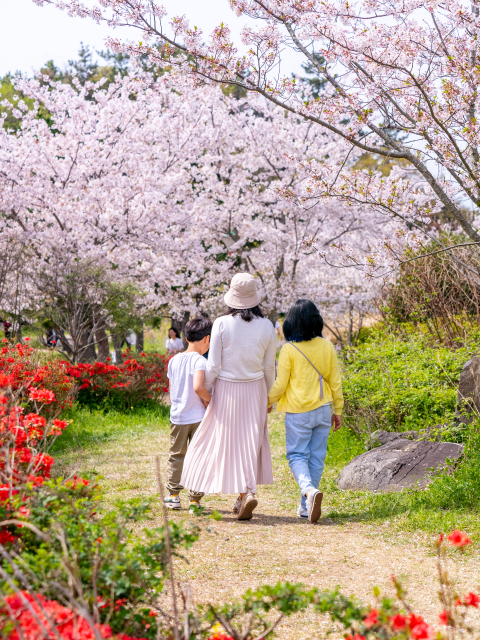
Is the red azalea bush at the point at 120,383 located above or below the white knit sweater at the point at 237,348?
below

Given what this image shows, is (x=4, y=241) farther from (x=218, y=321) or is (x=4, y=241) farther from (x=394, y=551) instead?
(x=394, y=551)

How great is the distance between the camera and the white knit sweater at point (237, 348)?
428 centimetres

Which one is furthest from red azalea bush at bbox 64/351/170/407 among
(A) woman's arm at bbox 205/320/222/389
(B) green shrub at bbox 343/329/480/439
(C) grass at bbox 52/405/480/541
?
(A) woman's arm at bbox 205/320/222/389

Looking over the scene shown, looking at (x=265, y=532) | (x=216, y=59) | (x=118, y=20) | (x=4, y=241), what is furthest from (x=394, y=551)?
(x=4, y=241)

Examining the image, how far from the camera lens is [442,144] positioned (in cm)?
502

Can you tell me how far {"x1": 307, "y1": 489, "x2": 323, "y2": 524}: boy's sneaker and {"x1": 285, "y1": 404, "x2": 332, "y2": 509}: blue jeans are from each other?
0.16 metres

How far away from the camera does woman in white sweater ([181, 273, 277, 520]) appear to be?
14.0 ft

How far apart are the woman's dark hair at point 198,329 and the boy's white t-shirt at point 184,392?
4.7 inches

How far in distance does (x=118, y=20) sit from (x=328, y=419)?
12.5ft

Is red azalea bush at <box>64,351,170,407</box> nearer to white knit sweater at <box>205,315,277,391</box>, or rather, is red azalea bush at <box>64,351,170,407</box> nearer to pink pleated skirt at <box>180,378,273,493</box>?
pink pleated skirt at <box>180,378,273,493</box>

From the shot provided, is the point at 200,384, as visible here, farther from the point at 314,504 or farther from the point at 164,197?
the point at 164,197

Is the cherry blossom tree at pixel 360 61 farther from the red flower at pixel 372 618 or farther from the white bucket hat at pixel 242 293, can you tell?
the red flower at pixel 372 618

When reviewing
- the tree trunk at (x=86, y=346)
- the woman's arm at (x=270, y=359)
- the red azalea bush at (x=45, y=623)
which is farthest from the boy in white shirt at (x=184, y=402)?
the tree trunk at (x=86, y=346)

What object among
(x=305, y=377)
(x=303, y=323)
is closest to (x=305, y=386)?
(x=305, y=377)
